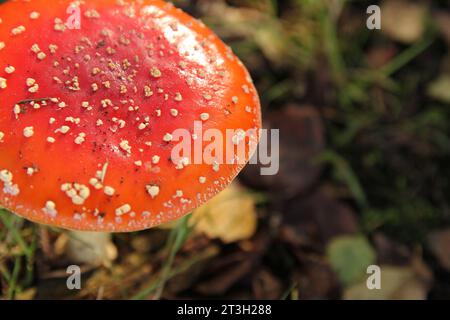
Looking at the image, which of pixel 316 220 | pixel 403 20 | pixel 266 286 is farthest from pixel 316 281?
pixel 403 20

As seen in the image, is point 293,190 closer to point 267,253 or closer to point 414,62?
point 267,253

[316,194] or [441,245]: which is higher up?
[316,194]

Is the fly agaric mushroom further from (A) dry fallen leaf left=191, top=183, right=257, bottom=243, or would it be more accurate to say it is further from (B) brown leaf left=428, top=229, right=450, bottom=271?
(B) brown leaf left=428, top=229, right=450, bottom=271

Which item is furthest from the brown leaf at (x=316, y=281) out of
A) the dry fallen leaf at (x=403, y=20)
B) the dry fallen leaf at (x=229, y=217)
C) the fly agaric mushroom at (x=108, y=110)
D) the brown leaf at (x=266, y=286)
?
the dry fallen leaf at (x=403, y=20)

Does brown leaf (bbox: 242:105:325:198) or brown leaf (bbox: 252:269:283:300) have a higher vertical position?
brown leaf (bbox: 242:105:325:198)

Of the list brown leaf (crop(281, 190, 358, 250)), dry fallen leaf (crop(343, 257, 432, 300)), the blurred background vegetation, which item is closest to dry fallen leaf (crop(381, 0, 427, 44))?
the blurred background vegetation

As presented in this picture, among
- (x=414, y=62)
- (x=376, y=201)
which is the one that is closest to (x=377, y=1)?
(x=414, y=62)

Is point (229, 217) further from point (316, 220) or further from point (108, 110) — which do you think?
point (108, 110)
